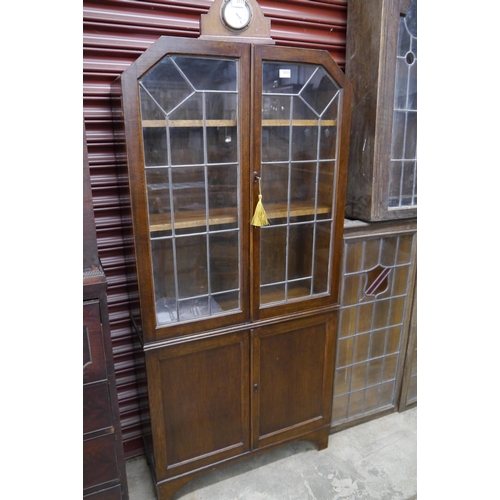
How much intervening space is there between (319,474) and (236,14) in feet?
7.04

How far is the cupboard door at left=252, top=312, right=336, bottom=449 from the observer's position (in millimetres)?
1818

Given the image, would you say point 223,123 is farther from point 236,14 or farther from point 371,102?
point 371,102

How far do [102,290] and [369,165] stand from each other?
1.37m

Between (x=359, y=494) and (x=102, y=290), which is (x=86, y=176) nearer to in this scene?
(x=102, y=290)

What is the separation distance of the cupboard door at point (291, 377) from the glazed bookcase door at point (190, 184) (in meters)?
0.26

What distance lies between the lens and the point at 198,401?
1.72 meters

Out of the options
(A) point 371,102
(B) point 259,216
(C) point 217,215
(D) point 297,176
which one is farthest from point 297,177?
(A) point 371,102

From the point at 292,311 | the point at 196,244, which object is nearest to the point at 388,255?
the point at 292,311

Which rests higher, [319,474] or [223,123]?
[223,123]

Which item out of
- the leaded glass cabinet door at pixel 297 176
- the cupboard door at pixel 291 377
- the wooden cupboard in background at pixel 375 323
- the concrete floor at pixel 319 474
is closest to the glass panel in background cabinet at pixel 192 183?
the leaded glass cabinet door at pixel 297 176

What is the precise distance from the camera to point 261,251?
5.82 feet

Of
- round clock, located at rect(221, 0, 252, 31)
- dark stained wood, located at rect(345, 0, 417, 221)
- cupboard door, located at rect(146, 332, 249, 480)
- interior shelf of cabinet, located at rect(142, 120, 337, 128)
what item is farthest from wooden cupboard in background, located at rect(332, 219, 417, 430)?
round clock, located at rect(221, 0, 252, 31)

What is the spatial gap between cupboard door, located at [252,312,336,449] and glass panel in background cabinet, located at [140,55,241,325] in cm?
30

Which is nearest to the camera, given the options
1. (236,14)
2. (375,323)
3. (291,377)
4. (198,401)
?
(236,14)
